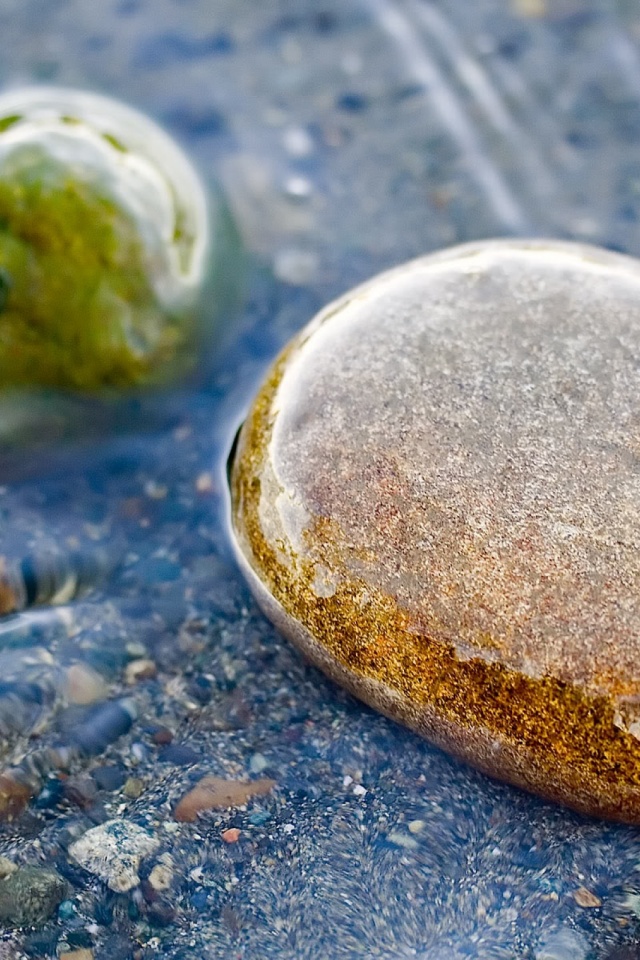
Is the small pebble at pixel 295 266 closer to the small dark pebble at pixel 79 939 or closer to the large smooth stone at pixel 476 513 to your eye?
the large smooth stone at pixel 476 513

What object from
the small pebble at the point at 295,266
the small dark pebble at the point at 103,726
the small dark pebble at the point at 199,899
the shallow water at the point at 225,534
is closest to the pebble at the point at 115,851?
the shallow water at the point at 225,534

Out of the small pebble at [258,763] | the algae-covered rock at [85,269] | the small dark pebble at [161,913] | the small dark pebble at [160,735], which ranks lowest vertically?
the small pebble at [258,763]

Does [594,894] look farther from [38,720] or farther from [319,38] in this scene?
[319,38]

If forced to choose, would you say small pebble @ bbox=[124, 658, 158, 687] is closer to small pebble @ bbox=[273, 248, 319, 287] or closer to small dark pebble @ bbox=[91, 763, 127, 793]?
small dark pebble @ bbox=[91, 763, 127, 793]

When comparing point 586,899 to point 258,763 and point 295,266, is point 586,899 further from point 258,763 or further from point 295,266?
point 295,266

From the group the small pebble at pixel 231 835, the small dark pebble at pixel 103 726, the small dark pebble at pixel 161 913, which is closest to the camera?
the small dark pebble at pixel 161 913

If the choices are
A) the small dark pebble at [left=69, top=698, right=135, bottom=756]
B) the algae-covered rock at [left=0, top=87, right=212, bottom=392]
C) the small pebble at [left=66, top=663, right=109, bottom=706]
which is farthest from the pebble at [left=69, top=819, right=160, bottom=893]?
the algae-covered rock at [left=0, top=87, right=212, bottom=392]
